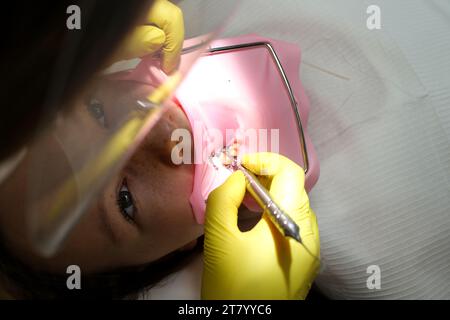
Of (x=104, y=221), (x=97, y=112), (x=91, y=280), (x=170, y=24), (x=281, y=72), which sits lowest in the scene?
(x=91, y=280)

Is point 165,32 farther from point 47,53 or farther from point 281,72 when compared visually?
point 47,53

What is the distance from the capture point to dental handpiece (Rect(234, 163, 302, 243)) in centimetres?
64

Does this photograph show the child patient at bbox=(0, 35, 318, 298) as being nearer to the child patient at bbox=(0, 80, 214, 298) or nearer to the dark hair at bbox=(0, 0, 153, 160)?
the child patient at bbox=(0, 80, 214, 298)

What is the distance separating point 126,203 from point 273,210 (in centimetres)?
31

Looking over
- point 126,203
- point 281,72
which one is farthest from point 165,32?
point 126,203

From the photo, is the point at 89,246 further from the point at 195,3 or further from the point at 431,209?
the point at 431,209

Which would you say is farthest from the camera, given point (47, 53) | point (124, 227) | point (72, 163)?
point (124, 227)

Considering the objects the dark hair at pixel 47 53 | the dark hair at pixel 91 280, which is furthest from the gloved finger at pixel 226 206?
the dark hair at pixel 47 53

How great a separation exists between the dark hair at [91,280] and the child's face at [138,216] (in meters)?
0.04

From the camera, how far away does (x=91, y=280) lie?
0.87 meters

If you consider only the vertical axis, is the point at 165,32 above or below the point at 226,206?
above

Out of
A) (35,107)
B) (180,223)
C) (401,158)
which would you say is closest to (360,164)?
(401,158)

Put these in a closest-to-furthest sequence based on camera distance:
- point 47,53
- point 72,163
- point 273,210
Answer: point 47,53, point 72,163, point 273,210
